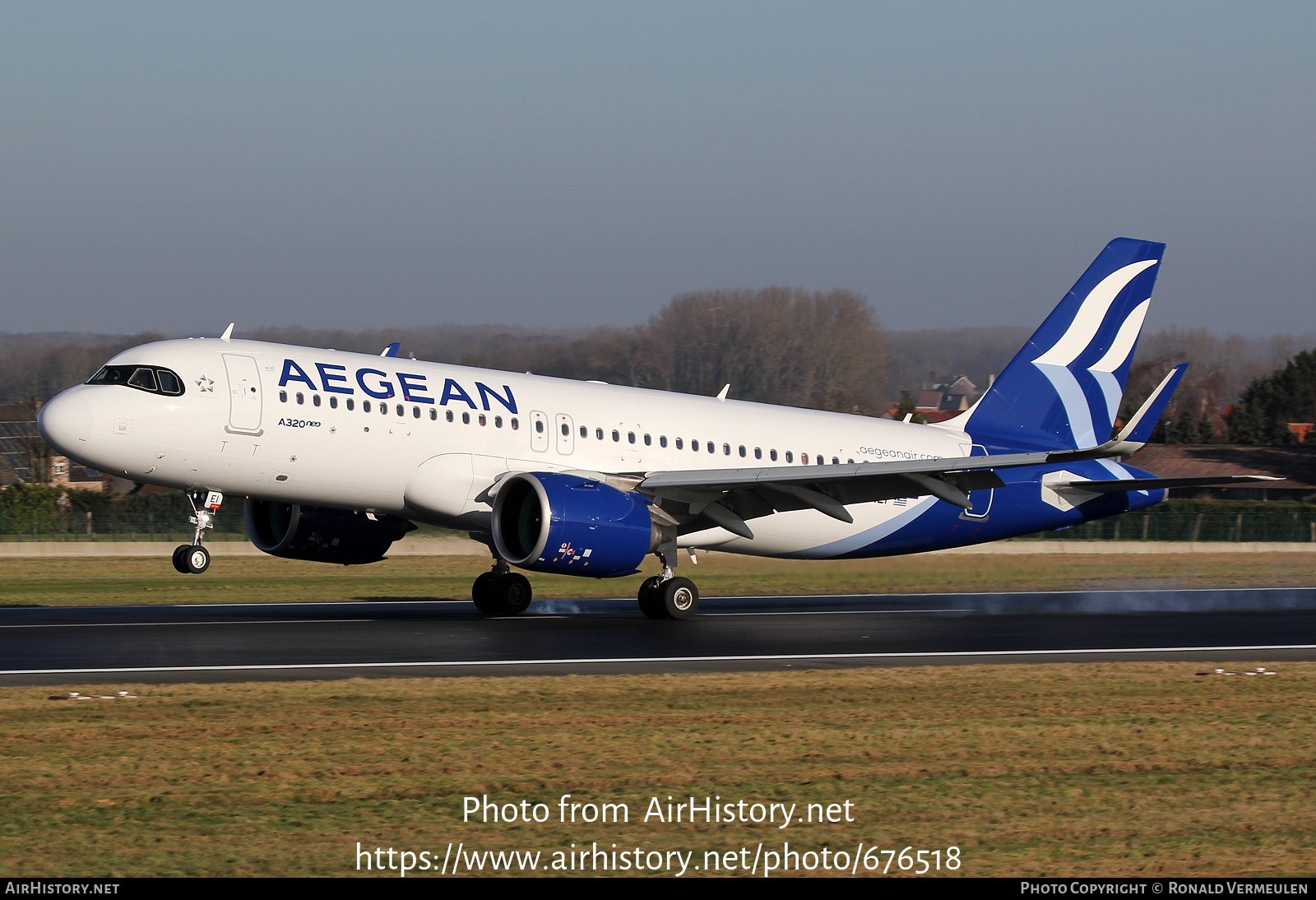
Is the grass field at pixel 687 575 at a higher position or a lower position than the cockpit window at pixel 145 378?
lower

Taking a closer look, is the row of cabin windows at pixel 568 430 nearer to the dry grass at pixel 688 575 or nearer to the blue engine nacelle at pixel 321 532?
the blue engine nacelle at pixel 321 532

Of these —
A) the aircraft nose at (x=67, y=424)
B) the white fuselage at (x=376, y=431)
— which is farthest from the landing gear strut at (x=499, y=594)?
the aircraft nose at (x=67, y=424)

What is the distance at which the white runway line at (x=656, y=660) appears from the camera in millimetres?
16703

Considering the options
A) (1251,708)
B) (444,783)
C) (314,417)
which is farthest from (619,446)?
(444,783)

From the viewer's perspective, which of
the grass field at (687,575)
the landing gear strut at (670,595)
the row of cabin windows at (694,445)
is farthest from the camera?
the grass field at (687,575)

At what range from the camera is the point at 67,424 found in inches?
840

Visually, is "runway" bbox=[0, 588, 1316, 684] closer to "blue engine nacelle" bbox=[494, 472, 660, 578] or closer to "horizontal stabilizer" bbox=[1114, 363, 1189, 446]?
"blue engine nacelle" bbox=[494, 472, 660, 578]

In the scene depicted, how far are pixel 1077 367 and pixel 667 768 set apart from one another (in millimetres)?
23317

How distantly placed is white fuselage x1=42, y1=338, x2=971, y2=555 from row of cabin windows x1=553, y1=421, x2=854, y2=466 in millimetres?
30

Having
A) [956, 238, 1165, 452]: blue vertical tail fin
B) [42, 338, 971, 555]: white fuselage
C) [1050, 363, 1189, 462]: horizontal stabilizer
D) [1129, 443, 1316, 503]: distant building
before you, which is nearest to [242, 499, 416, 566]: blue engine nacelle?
[42, 338, 971, 555]: white fuselage

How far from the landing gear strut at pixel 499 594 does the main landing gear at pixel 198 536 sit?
5529 mm

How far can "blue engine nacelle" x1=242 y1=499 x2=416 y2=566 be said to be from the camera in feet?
84.6
